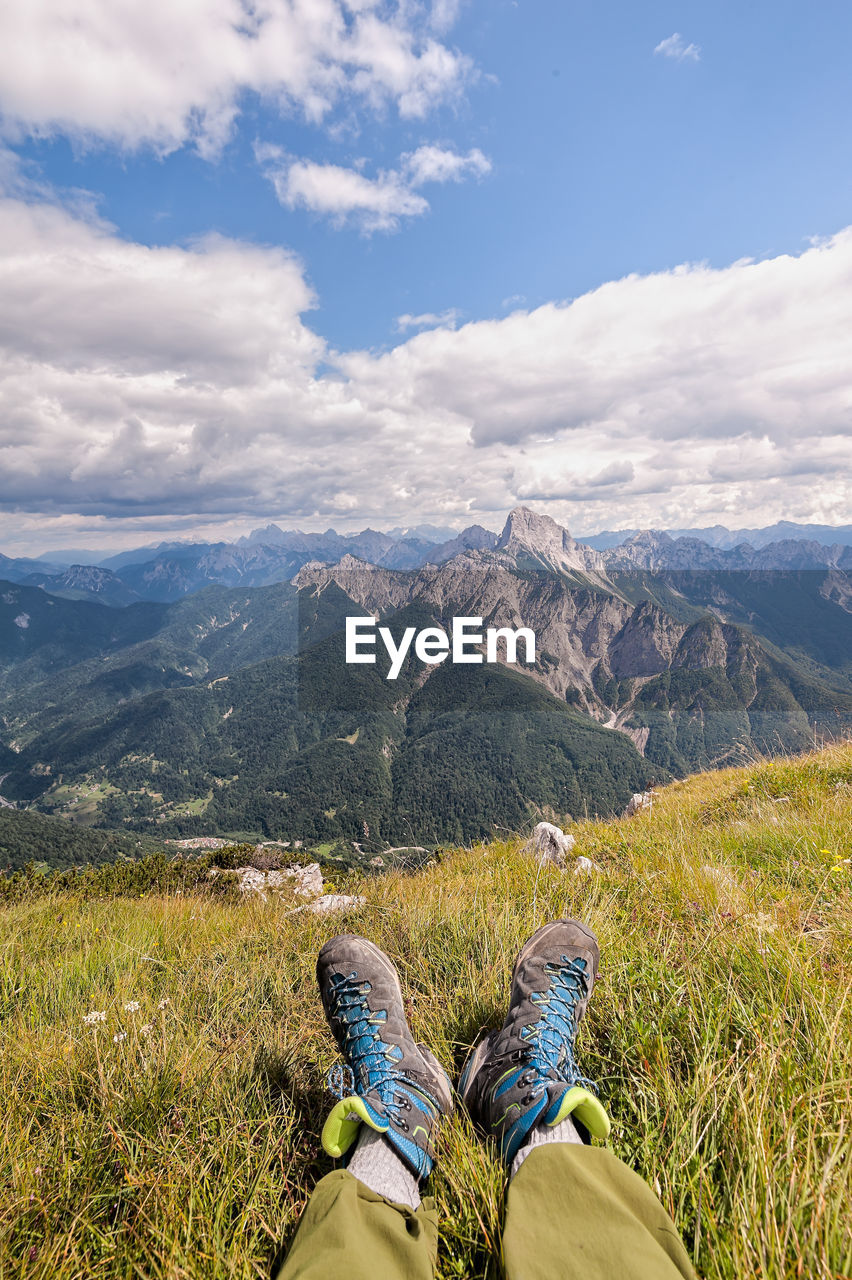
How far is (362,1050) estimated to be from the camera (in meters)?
3.03

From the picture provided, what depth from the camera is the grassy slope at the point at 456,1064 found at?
5.75ft

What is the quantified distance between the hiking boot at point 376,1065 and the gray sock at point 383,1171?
4cm

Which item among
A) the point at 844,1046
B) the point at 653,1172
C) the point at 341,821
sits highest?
the point at 844,1046

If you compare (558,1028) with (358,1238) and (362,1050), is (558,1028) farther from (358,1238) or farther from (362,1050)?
(358,1238)

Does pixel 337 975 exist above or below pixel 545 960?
below

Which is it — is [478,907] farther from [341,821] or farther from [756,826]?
[341,821]

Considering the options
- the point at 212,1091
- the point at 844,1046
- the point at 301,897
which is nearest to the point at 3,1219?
the point at 212,1091

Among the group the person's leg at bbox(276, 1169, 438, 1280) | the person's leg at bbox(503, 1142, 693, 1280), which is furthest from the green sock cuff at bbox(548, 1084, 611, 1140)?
the person's leg at bbox(276, 1169, 438, 1280)

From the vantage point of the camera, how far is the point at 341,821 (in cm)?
19275

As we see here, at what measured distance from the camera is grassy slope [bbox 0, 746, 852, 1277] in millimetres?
1753

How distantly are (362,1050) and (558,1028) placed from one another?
46.6 inches

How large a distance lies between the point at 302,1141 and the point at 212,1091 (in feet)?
1.75

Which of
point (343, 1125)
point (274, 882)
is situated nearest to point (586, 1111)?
point (343, 1125)

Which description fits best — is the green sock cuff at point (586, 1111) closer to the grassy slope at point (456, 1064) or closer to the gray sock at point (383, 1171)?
the grassy slope at point (456, 1064)
